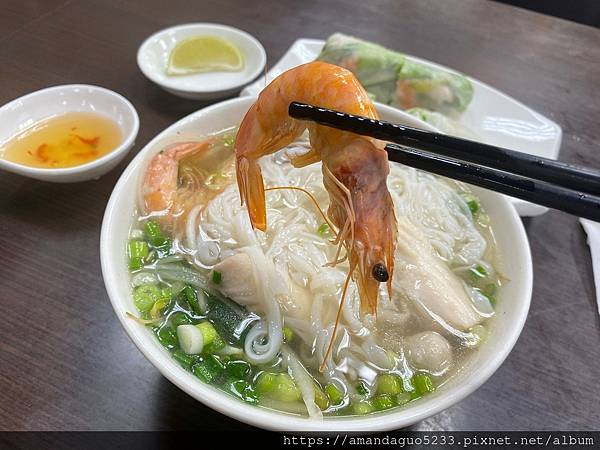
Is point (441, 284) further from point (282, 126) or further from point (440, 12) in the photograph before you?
point (440, 12)

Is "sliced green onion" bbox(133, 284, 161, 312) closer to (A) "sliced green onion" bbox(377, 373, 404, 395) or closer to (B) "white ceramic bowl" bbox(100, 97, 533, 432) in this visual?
(B) "white ceramic bowl" bbox(100, 97, 533, 432)

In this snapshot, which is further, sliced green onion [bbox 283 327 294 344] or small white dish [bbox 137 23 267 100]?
small white dish [bbox 137 23 267 100]

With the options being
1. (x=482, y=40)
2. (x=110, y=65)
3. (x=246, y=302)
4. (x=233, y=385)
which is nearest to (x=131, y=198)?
(x=246, y=302)

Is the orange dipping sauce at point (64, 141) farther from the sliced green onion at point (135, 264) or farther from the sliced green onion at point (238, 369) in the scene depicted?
the sliced green onion at point (238, 369)

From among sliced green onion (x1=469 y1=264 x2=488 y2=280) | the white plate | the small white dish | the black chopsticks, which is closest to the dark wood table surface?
the small white dish

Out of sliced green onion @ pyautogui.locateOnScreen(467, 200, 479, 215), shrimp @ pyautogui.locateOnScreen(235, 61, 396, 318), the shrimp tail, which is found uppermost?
shrimp @ pyautogui.locateOnScreen(235, 61, 396, 318)

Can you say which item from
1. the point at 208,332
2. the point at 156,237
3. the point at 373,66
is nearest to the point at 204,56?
the point at 373,66
